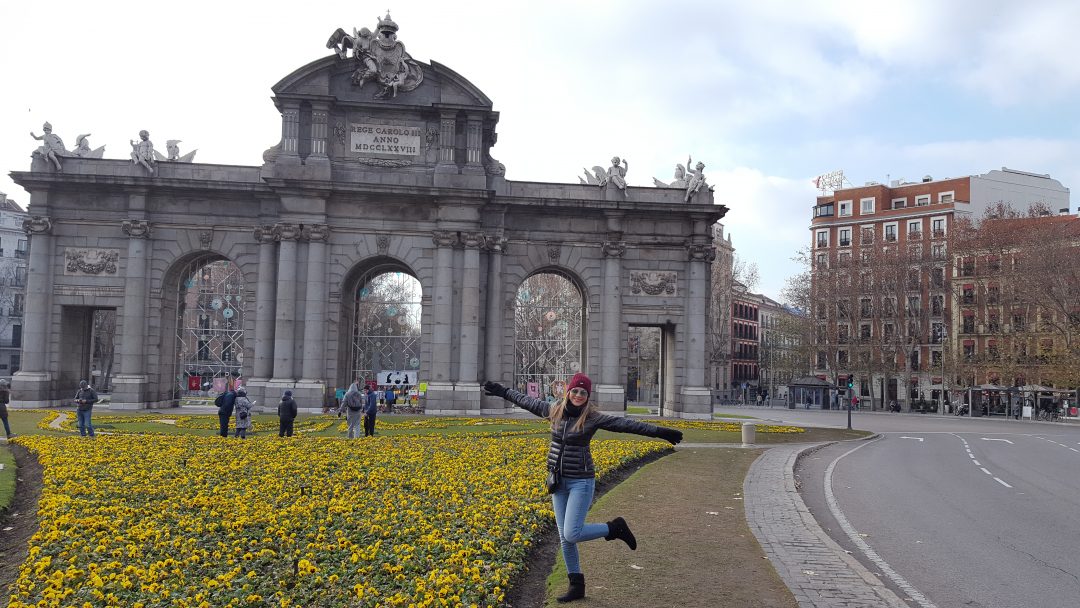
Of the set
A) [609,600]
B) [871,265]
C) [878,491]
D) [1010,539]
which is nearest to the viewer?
[609,600]

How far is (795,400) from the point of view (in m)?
85.2

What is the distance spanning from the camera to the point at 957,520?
14.5 metres

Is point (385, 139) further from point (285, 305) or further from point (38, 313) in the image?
point (38, 313)

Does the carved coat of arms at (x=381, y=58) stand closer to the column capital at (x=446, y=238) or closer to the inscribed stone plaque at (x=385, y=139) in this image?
the inscribed stone plaque at (x=385, y=139)

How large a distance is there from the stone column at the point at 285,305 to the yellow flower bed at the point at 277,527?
18.0 m

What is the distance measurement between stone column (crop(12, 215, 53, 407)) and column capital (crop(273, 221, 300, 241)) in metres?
10.4

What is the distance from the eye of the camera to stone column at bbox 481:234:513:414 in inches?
1580

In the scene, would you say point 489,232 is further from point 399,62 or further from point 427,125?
point 399,62

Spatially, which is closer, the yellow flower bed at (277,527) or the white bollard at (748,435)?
the yellow flower bed at (277,527)

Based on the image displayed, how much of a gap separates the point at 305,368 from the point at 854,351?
54.8m

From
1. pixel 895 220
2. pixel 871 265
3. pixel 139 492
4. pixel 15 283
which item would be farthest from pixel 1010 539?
pixel 15 283

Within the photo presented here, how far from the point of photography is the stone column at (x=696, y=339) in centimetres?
4097

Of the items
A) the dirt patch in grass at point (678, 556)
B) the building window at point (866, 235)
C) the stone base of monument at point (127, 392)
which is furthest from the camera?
the building window at point (866, 235)

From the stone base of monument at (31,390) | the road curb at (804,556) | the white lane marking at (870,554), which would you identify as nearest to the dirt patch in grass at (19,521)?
the road curb at (804,556)
